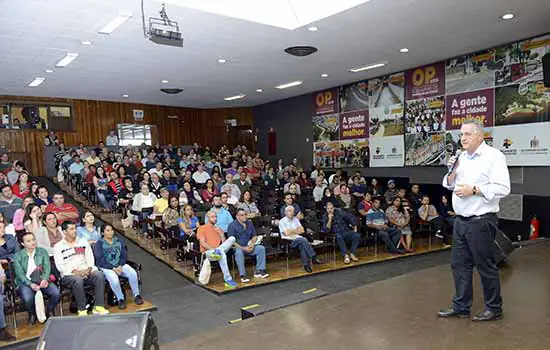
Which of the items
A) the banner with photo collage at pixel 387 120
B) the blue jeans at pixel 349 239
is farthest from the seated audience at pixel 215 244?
the banner with photo collage at pixel 387 120

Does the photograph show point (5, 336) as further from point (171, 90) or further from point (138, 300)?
point (171, 90)

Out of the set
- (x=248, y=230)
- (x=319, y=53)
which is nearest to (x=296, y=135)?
(x=319, y=53)

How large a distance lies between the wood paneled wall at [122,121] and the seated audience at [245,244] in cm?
1072

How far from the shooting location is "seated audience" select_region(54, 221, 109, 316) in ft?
14.5

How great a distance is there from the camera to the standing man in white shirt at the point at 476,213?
246 centimetres

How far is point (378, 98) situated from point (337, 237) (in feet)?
18.0

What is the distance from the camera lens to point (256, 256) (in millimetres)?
5953

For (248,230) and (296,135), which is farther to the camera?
(296,135)

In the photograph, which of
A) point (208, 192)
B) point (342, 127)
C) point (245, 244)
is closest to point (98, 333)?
point (245, 244)

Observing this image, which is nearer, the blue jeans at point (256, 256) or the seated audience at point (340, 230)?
the blue jeans at point (256, 256)

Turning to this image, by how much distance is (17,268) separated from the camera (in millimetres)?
4246

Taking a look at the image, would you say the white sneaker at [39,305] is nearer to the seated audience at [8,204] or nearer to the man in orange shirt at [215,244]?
the man in orange shirt at [215,244]

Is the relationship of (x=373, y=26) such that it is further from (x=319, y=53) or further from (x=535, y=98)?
(x=535, y=98)

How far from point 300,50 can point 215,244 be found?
4.28m
